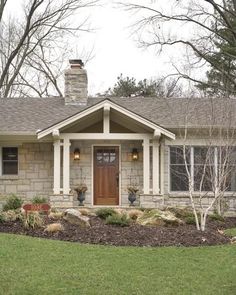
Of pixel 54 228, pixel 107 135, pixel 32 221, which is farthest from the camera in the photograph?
pixel 107 135

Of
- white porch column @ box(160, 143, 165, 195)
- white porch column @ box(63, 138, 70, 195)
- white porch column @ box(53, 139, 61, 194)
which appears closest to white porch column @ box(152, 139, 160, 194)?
white porch column @ box(160, 143, 165, 195)

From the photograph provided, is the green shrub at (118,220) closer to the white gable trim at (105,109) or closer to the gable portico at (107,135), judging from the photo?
the gable portico at (107,135)

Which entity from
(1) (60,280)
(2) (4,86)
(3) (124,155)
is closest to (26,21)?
(2) (4,86)

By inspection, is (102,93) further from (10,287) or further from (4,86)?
(10,287)

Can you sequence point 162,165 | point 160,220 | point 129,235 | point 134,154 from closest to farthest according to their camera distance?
point 129,235, point 160,220, point 162,165, point 134,154

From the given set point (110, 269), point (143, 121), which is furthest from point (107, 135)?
point (110, 269)

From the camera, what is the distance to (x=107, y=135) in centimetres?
1555

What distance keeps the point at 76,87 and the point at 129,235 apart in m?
9.69

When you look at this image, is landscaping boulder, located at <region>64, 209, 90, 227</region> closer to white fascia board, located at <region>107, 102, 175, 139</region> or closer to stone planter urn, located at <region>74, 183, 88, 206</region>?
stone planter urn, located at <region>74, 183, 88, 206</region>

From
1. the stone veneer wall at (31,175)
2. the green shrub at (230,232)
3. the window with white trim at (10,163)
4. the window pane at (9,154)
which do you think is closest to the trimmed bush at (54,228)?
the green shrub at (230,232)

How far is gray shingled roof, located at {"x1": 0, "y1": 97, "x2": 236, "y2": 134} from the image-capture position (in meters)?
16.4

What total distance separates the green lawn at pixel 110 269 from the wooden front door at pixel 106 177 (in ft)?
23.6

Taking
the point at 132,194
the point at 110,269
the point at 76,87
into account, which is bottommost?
the point at 110,269

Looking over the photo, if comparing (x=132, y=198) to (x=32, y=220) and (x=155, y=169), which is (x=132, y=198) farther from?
(x=32, y=220)
